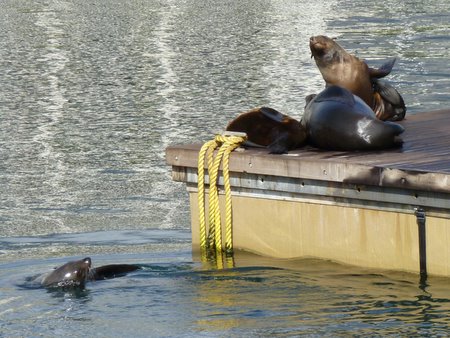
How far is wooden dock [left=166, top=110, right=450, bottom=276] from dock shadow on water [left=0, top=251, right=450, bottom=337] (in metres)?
0.14

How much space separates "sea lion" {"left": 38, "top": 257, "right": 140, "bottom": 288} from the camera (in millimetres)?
9375

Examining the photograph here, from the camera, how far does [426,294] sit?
29.0 ft

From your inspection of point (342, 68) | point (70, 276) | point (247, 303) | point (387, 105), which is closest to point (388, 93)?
point (387, 105)

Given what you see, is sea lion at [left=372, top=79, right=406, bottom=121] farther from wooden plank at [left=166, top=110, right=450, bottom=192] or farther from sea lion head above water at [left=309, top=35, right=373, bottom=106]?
wooden plank at [left=166, top=110, right=450, bottom=192]

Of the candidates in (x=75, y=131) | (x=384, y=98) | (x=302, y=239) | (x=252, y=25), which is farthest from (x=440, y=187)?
(x=252, y=25)

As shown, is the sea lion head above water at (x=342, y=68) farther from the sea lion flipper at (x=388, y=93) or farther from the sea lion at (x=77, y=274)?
the sea lion at (x=77, y=274)

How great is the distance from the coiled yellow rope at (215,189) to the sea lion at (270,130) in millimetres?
184

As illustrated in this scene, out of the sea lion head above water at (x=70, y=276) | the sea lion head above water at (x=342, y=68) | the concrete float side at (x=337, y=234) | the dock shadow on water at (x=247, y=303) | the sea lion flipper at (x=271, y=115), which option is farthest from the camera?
the sea lion head above water at (x=342, y=68)

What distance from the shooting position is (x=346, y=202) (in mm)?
9461

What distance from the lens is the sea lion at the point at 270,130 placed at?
1016 centimetres

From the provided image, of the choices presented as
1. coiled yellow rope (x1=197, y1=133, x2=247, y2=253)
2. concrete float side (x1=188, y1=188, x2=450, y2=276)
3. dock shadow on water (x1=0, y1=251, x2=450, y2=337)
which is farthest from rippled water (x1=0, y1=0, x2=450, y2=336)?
coiled yellow rope (x1=197, y1=133, x2=247, y2=253)

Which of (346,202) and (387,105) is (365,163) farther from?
(387,105)

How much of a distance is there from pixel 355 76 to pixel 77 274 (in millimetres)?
3611

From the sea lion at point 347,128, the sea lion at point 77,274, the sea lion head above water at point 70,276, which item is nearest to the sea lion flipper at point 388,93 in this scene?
the sea lion at point 347,128
